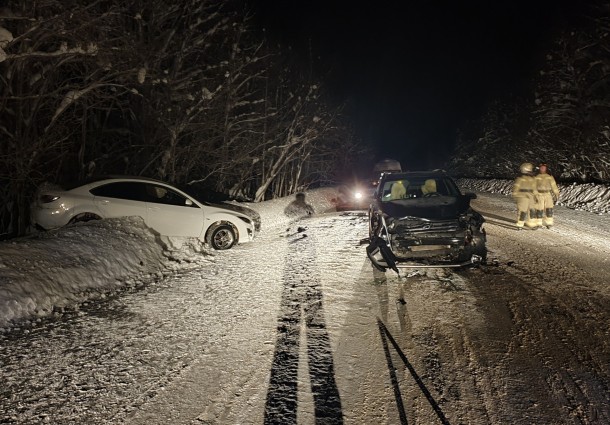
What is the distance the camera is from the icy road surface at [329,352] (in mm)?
3361

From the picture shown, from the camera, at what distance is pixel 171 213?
9156 millimetres

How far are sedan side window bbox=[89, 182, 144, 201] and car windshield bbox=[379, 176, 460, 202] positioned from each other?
5.40 meters

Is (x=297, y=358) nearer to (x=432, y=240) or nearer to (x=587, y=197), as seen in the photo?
(x=432, y=240)

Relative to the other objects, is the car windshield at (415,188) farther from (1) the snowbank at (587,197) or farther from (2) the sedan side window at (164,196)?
(1) the snowbank at (587,197)

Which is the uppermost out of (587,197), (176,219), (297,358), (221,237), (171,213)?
(587,197)

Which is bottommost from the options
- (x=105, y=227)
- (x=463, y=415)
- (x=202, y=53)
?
(x=463, y=415)

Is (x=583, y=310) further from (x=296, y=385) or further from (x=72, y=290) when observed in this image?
(x=72, y=290)

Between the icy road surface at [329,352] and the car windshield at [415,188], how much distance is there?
196 centimetres

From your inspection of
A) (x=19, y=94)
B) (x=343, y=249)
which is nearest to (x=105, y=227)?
(x=19, y=94)

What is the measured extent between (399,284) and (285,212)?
985 centimetres

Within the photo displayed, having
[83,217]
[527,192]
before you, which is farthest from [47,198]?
[527,192]

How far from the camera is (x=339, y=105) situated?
28.2 meters

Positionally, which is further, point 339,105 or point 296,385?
point 339,105

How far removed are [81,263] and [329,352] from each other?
4720 millimetres
